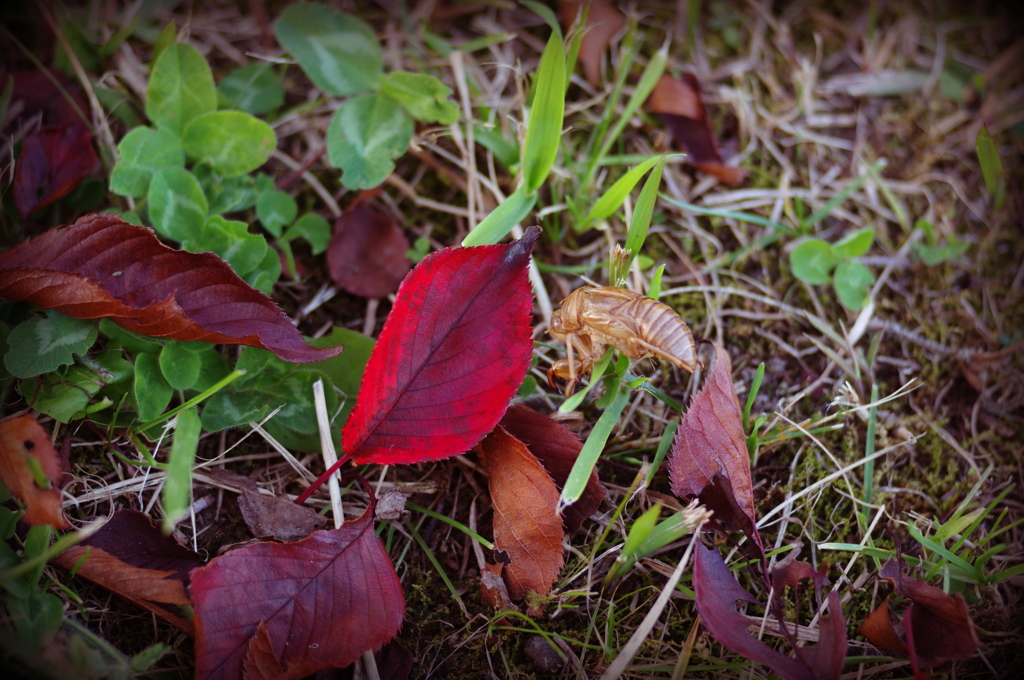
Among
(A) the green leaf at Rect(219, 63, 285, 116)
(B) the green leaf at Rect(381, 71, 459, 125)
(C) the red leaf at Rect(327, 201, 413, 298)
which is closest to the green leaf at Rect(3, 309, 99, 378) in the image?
(C) the red leaf at Rect(327, 201, 413, 298)

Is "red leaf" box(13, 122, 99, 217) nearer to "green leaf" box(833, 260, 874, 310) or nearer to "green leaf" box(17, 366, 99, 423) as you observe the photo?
"green leaf" box(17, 366, 99, 423)

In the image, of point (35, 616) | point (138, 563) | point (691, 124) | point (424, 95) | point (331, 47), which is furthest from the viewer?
point (691, 124)

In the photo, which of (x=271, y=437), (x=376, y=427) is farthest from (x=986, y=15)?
(x=271, y=437)

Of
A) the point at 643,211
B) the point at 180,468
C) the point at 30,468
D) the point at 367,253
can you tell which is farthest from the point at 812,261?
the point at 30,468

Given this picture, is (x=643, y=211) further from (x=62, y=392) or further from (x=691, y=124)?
(x=62, y=392)

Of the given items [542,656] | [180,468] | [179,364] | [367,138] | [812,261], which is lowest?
[542,656]

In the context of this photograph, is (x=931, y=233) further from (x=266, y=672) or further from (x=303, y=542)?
(x=266, y=672)
